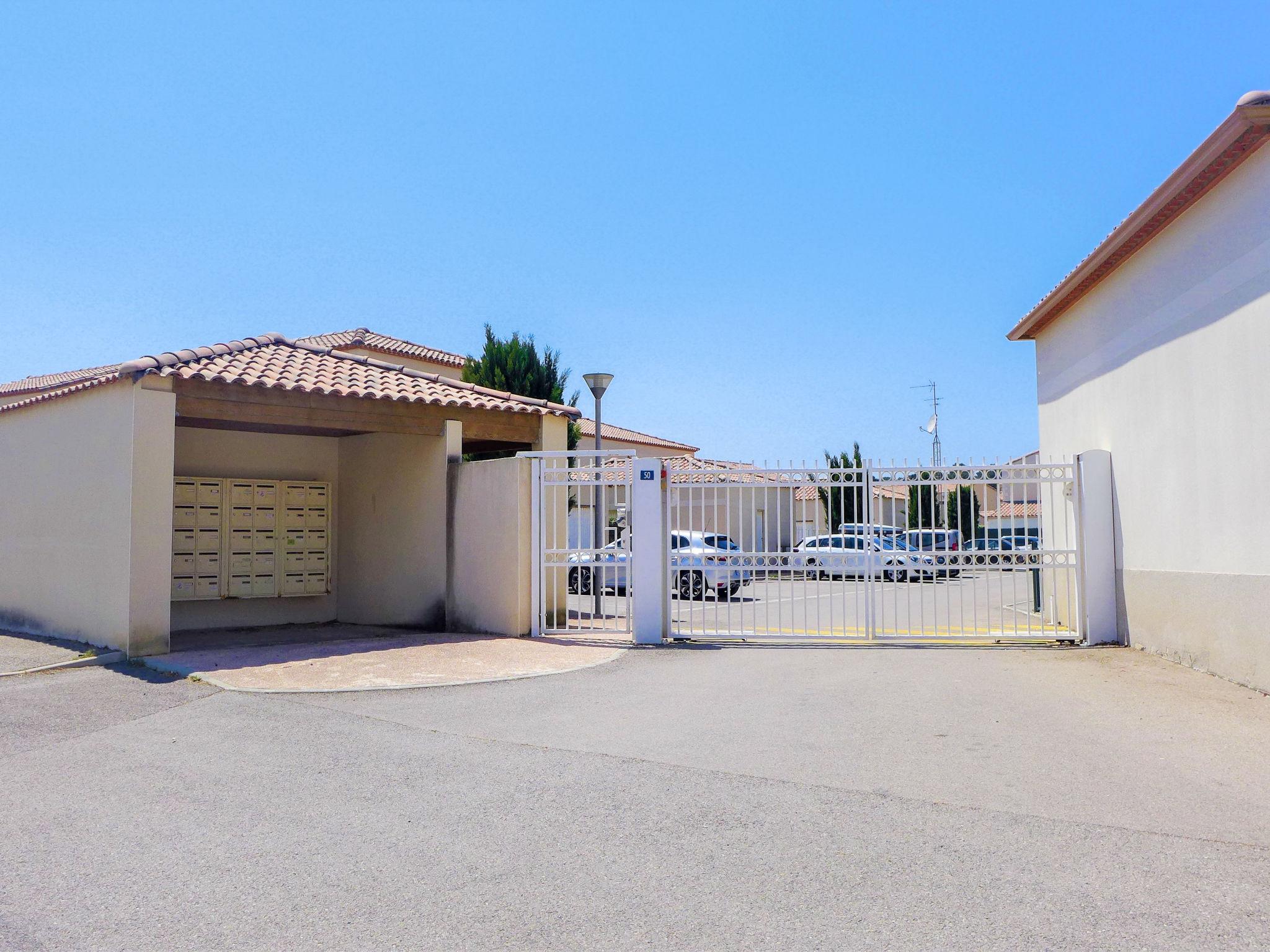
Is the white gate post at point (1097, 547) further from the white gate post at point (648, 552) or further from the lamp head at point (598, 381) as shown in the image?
the lamp head at point (598, 381)

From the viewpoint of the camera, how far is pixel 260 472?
13.1 meters

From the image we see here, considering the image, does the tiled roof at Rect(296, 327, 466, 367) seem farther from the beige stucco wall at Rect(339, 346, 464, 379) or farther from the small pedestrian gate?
the small pedestrian gate

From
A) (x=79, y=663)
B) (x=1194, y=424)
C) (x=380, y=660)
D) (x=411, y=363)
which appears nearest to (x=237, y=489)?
(x=79, y=663)

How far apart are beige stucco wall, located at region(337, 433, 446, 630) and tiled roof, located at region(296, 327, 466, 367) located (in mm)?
12037

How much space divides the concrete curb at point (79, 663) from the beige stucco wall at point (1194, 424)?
10273mm

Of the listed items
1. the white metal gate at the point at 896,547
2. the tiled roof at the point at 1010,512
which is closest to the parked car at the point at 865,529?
the white metal gate at the point at 896,547

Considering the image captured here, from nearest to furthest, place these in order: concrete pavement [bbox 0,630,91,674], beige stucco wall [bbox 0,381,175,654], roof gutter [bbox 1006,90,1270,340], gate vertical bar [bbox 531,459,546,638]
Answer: roof gutter [bbox 1006,90,1270,340], concrete pavement [bbox 0,630,91,674], beige stucco wall [bbox 0,381,175,654], gate vertical bar [bbox 531,459,546,638]

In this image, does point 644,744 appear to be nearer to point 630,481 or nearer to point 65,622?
point 630,481

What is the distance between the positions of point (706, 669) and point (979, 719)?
9.66ft

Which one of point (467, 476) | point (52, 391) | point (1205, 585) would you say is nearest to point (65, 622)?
point (52, 391)

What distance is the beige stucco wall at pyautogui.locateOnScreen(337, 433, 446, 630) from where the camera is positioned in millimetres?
12414

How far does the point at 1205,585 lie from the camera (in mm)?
8477

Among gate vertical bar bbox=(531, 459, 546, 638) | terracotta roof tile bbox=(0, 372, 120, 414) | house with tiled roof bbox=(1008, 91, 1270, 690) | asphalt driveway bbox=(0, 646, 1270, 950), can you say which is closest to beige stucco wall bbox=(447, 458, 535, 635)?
gate vertical bar bbox=(531, 459, 546, 638)

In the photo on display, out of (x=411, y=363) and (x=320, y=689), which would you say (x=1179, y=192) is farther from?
(x=411, y=363)
